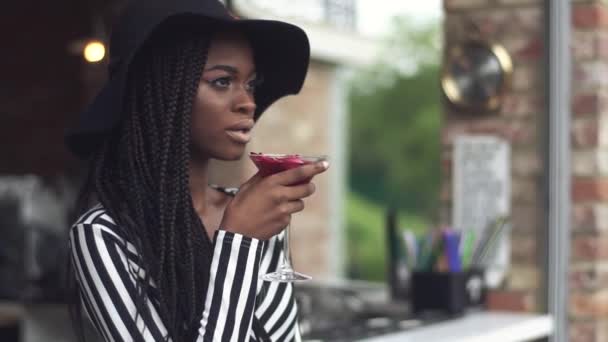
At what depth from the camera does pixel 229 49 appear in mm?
1595

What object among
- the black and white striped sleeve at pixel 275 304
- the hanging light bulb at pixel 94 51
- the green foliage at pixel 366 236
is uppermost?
the hanging light bulb at pixel 94 51

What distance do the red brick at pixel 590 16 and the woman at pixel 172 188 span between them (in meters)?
2.01

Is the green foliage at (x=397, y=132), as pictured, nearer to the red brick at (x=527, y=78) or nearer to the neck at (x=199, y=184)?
the red brick at (x=527, y=78)

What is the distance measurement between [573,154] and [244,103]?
82.3 inches

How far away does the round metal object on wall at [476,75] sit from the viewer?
3410 millimetres

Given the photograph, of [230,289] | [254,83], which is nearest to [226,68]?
[254,83]

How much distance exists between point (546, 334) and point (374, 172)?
9117 millimetres

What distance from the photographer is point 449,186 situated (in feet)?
11.6

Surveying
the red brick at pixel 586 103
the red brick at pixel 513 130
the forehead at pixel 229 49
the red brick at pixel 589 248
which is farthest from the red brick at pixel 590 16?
the forehead at pixel 229 49

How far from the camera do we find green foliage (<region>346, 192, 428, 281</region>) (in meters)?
12.0

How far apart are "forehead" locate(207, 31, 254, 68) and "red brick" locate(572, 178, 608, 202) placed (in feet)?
6.69

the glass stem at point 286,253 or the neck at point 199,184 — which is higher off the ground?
the neck at point 199,184

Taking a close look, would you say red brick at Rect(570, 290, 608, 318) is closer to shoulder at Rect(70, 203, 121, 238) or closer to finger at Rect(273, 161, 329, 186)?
finger at Rect(273, 161, 329, 186)

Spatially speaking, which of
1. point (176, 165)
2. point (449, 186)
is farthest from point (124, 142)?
point (449, 186)
